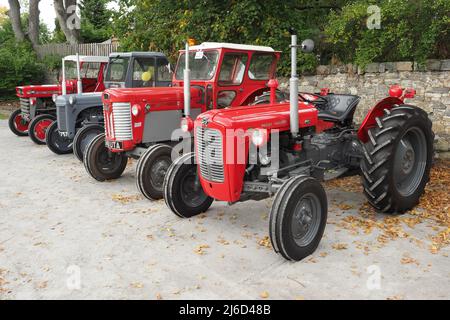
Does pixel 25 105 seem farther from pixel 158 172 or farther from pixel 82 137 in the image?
pixel 158 172

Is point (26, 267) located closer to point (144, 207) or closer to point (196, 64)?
point (144, 207)

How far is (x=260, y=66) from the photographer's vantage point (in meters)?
6.91

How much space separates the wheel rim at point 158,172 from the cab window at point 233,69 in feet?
4.71

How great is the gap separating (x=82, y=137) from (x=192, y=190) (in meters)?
3.67

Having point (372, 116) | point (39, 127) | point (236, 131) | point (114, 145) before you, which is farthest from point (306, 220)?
point (39, 127)

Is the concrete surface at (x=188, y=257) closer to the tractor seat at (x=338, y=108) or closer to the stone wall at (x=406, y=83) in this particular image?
the tractor seat at (x=338, y=108)

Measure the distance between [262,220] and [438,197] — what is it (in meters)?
2.36

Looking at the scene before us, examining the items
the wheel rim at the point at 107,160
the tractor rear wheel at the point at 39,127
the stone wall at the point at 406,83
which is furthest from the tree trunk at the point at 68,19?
the stone wall at the point at 406,83

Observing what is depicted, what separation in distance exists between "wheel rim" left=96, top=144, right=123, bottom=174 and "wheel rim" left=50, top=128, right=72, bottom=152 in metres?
2.76

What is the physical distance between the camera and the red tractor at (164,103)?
20.0ft

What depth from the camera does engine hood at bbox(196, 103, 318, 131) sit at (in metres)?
4.16

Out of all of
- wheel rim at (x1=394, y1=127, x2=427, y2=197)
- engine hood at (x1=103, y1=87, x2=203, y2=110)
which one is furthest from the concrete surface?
engine hood at (x1=103, y1=87, x2=203, y2=110)

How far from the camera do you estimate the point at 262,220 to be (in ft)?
16.4
